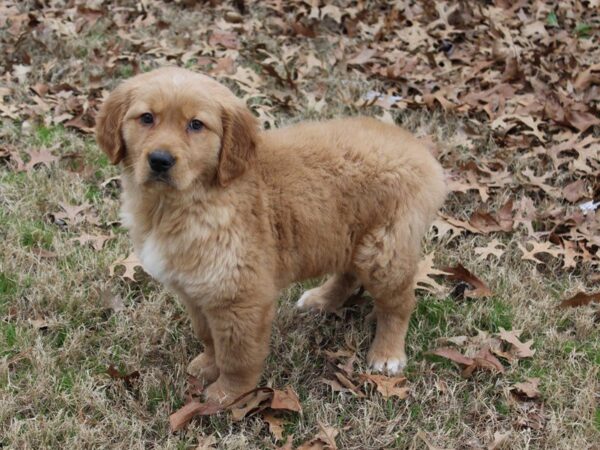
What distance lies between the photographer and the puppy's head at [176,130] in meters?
2.79

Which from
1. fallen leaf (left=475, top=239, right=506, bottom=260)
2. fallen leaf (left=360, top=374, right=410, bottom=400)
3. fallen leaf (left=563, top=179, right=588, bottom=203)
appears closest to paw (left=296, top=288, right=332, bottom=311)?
fallen leaf (left=360, top=374, right=410, bottom=400)

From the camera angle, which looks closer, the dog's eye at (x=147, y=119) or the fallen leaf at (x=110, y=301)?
the dog's eye at (x=147, y=119)

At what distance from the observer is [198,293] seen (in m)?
3.02

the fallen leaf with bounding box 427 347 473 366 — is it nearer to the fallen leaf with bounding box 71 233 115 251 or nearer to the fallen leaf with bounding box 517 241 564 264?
the fallen leaf with bounding box 517 241 564 264

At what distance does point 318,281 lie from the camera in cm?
431

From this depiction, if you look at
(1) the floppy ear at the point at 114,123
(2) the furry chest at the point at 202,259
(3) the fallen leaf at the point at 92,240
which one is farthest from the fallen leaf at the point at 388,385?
(3) the fallen leaf at the point at 92,240

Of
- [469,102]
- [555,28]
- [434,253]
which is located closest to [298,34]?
[469,102]

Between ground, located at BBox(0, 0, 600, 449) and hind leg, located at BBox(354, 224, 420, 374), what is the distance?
121 mm

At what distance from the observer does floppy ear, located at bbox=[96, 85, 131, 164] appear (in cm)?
294

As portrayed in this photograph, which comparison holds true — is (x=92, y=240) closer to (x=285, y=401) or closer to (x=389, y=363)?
(x=285, y=401)

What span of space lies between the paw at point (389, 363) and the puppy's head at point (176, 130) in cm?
133

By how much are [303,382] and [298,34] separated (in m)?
4.38

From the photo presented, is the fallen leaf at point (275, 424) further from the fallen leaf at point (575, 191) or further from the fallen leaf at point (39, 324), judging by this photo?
the fallen leaf at point (575, 191)

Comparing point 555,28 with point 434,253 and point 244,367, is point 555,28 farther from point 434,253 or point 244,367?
point 244,367
